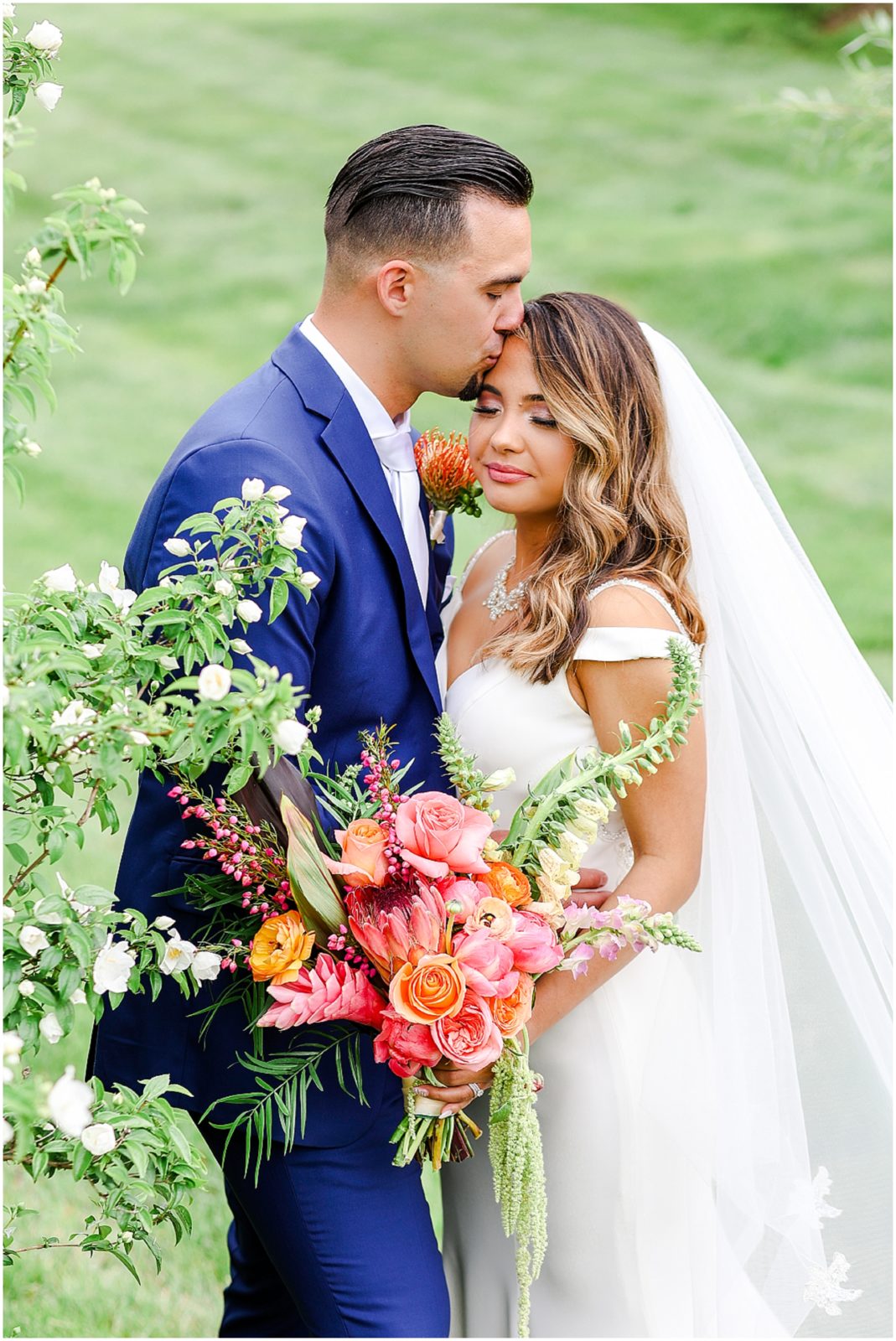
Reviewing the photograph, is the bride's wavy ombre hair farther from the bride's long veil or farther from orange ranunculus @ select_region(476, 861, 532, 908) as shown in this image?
orange ranunculus @ select_region(476, 861, 532, 908)

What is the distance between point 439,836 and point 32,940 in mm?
680

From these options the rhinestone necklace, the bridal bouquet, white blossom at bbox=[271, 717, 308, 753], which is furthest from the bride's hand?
the rhinestone necklace

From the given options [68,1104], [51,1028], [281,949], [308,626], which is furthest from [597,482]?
[68,1104]

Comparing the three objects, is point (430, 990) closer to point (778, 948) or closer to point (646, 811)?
point (646, 811)

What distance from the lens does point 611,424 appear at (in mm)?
3125

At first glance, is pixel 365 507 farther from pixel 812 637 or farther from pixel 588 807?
pixel 812 637

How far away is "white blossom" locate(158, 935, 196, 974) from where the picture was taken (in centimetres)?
225

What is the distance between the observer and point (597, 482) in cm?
315

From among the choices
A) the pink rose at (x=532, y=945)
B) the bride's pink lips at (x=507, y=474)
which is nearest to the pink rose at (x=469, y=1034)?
the pink rose at (x=532, y=945)

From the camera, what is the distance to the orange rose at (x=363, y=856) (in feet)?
7.70

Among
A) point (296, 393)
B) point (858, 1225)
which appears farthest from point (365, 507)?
point (858, 1225)

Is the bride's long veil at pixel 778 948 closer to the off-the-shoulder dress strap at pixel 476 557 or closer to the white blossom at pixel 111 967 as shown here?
the off-the-shoulder dress strap at pixel 476 557

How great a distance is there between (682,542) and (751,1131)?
4.40 feet

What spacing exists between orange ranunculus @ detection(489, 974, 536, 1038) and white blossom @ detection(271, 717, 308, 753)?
2.38 ft
